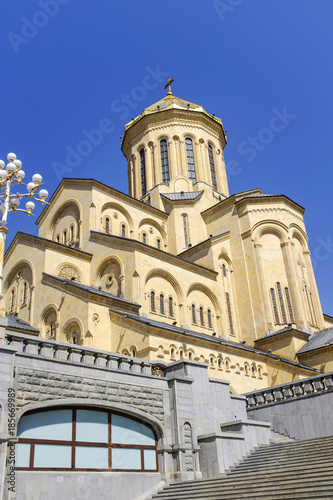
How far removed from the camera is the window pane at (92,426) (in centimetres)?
1152

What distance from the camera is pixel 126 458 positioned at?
12.1 m

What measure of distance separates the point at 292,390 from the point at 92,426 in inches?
313

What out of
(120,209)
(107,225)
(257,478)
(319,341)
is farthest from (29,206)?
(319,341)

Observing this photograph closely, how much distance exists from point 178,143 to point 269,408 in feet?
85.5

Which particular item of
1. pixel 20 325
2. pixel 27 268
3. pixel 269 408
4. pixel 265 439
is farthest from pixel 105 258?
pixel 265 439

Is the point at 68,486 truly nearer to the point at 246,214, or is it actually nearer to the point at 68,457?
the point at 68,457

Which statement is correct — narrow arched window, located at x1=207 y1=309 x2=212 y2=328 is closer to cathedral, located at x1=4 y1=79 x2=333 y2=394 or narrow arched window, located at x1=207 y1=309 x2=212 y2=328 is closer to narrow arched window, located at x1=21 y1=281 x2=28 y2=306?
cathedral, located at x1=4 y1=79 x2=333 y2=394

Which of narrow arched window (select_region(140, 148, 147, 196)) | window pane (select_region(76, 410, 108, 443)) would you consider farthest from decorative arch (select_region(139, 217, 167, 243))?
window pane (select_region(76, 410, 108, 443))

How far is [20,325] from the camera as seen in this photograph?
72.2 ft

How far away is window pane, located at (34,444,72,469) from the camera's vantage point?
10.5 meters

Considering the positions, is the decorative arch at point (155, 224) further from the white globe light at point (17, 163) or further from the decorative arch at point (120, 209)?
the white globe light at point (17, 163)

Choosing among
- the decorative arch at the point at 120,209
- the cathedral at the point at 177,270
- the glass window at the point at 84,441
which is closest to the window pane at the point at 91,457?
the glass window at the point at 84,441

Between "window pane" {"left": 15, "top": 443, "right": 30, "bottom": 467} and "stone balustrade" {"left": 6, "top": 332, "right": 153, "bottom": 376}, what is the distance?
1982 mm

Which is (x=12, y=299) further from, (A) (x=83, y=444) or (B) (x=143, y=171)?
(B) (x=143, y=171)
